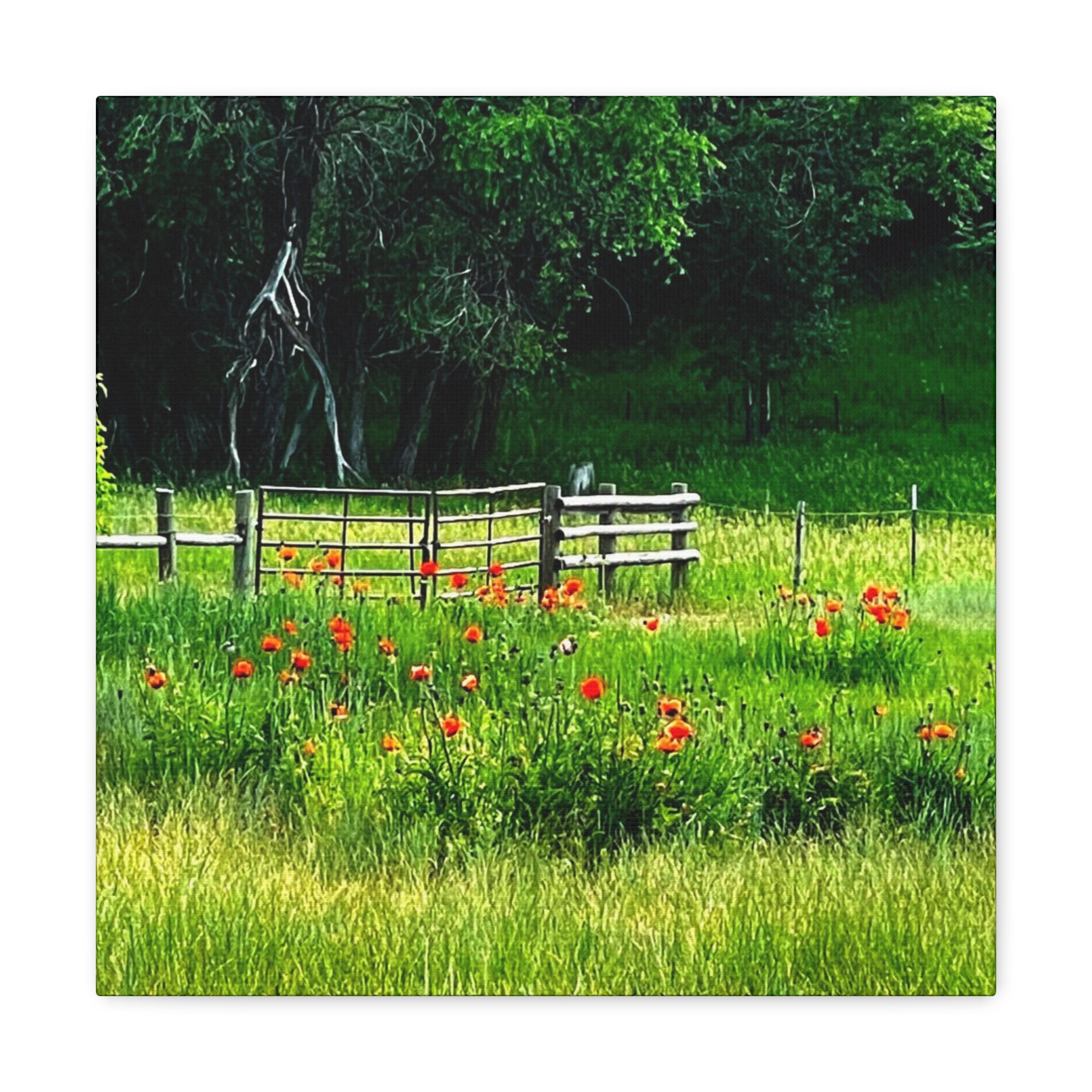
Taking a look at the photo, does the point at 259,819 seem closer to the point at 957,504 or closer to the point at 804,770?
the point at 804,770

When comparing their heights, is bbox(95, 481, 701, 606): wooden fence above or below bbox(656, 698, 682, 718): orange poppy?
above

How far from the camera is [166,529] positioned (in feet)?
20.1

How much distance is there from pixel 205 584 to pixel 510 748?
1266 millimetres

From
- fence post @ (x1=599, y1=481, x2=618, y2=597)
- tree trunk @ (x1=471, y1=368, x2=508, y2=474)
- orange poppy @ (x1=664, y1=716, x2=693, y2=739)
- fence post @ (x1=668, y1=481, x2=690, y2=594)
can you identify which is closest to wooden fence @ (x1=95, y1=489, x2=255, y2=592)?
tree trunk @ (x1=471, y1=368, x2=508, y2=474)

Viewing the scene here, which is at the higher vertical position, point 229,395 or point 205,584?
point 229,395

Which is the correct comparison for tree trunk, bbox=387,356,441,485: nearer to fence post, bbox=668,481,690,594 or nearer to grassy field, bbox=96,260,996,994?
grassy field, bbox=96,260,996,994

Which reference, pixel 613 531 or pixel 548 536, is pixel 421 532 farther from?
pixel 613 531

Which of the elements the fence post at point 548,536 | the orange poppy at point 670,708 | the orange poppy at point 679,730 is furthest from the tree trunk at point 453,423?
the orange poppy at point 679,730

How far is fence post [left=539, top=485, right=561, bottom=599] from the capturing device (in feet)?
20.8

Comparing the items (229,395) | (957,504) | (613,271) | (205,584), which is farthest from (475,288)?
(957,504)

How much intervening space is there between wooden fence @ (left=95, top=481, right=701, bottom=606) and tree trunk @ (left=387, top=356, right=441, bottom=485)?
0.08 metres

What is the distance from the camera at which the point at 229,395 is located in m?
6.08

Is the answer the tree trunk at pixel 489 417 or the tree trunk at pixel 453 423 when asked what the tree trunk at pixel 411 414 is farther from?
the tree trunk at pixel 489 417

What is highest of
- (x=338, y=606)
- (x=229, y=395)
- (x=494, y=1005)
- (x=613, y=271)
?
(x=613, y=271)
